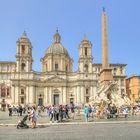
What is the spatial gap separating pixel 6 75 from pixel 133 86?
34460mm

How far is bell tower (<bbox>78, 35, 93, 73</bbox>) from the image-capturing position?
245 ft

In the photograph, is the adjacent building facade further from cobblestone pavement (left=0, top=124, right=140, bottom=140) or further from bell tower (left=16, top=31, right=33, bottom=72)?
cobblestone pavement (left=0, top=124, right=140, bottom=140)

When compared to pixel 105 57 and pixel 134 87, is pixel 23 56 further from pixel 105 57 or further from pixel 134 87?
pixel 105 57

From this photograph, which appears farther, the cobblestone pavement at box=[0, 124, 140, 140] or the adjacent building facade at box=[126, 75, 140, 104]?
the adjacent building facade at box=[126, 75, 140, 104]

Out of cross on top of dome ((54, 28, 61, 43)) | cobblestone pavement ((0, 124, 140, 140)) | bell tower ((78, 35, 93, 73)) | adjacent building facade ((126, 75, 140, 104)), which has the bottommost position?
cobblestone pavement ((0, 124, 140, 140))

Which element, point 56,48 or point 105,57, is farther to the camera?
point 56,48

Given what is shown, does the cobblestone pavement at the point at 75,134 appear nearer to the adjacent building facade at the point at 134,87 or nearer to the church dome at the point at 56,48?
the church dome at the point at 56,48

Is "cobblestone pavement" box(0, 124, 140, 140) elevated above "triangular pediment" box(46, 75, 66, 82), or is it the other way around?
"triangular pediment" box(46, 75, 66, 82)

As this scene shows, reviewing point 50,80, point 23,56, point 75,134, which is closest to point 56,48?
point 50,80

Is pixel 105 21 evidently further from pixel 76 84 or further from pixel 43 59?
pixel 43 59

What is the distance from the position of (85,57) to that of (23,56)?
15.3 meters

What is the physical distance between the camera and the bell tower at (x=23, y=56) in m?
72.4

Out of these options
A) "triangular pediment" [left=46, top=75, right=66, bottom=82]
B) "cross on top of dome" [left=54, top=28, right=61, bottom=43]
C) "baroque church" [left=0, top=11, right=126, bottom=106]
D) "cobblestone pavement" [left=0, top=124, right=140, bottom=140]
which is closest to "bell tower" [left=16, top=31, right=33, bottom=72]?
"baroque church" [left=0, top=11, right=126, bottom=106]

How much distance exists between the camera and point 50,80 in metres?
74.0
